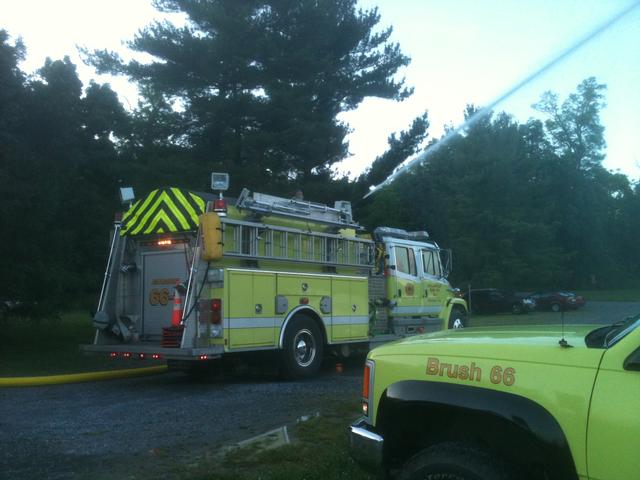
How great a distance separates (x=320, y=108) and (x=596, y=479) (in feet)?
66.1

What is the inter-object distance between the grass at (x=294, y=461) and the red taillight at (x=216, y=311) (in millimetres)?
3226

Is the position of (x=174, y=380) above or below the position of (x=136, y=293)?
below

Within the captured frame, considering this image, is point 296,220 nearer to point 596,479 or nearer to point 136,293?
point 136,293

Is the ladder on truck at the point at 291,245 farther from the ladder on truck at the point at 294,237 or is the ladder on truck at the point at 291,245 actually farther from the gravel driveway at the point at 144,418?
the gravel driveway at the point at 144,418

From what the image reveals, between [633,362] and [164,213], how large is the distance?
8716 mm

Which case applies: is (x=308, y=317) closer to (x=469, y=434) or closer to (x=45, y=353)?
(x=45, y=353)

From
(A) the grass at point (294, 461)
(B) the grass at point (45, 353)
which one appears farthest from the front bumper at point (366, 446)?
(B) the grass at point (45, 353)

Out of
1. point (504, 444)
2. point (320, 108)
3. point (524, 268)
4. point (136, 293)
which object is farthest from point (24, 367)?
point (320, 108)

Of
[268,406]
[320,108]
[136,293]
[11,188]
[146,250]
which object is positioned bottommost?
[268,406]

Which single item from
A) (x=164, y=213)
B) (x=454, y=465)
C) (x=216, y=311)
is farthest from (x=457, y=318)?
(x=454, y=465)

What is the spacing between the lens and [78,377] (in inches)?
439

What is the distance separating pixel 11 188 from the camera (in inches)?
489

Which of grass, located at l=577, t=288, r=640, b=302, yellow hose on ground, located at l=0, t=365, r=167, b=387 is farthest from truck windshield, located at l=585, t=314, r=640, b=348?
yellow hose on ground, located at l=0, t=365, r=167, b=387

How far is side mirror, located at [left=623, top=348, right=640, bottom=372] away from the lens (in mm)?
2947
